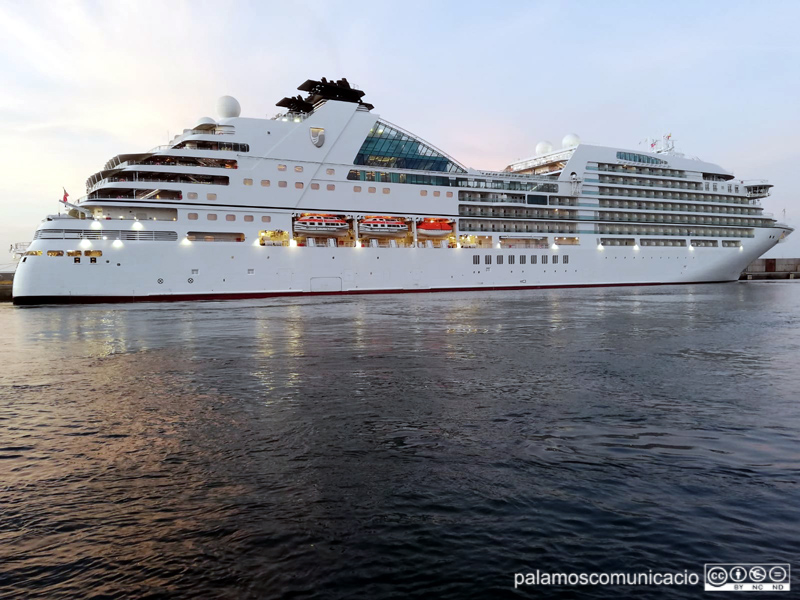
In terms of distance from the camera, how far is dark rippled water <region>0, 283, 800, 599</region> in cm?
371

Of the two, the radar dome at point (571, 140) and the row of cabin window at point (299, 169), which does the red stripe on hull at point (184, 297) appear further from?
the radar dome at point (571, 140)

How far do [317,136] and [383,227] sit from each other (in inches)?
451

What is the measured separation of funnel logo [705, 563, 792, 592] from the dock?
127 meters

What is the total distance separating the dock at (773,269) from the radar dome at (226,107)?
108304 millimetres

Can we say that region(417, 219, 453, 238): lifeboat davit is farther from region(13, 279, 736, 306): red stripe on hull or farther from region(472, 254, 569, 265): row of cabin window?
region(13, 279, 736, 306): red stripe on hull

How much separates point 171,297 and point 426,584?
45666 millimetres

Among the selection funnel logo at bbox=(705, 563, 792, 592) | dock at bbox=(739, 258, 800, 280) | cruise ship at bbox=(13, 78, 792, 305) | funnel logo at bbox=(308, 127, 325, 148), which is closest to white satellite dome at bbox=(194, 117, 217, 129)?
cruise ship at bbox=(13, 78, 792, 305)

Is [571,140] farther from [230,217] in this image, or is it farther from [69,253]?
[69,253]

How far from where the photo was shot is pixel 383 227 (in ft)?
178

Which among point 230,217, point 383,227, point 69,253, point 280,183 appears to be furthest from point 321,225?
point 69,253

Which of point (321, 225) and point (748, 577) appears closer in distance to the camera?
point (748, 577)

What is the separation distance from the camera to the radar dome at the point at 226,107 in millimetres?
50875

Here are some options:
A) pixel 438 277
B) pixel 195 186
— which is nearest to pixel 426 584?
pixel 195 186

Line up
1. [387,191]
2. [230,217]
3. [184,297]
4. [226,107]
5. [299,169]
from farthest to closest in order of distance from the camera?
[387,191] → [299,169] → [226,107] → [230,217] → [184,297]
